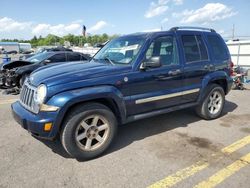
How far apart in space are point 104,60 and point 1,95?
5521mm

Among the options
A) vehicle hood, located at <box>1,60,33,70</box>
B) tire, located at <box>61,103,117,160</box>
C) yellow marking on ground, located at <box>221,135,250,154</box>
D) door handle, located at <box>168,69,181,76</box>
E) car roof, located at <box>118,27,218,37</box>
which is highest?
car roof, located at <box>118,27,218,37</box>

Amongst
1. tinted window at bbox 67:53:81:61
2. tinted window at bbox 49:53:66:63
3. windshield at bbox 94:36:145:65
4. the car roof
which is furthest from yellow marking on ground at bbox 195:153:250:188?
tinted window at bbox 67:53:81:61

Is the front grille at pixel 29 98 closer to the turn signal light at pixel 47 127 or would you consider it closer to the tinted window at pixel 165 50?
the turn signal light at pixel 47 127

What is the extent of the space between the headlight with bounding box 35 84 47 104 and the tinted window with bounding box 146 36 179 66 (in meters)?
1.86

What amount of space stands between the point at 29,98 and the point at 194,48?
3.43 metres

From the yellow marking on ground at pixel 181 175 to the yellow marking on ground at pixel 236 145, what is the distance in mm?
682

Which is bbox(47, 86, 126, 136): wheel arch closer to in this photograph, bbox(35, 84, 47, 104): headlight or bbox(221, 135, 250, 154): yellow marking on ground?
bbox(35, 84, 47, 104): headlight

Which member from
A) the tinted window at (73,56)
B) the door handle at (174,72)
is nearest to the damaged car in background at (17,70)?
the tinted window at (73,56)

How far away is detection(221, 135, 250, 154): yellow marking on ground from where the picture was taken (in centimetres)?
400

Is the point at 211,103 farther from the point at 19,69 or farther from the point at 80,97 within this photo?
the point at 19,69

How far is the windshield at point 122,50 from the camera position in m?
4.22

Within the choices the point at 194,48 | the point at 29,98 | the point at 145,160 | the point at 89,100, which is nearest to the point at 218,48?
the point at 194,48

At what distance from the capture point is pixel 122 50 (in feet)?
14.7

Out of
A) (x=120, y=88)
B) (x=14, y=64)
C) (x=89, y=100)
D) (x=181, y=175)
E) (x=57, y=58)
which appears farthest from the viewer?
(x=57, y=58)
